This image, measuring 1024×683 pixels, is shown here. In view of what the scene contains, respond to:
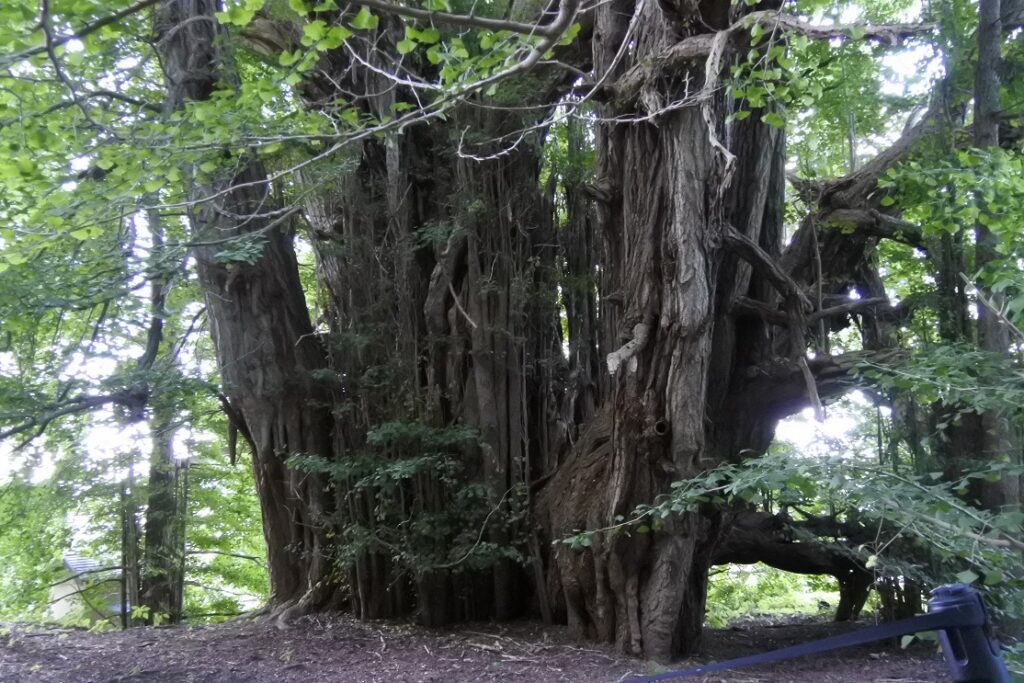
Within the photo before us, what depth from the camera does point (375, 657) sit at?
582 centimetres

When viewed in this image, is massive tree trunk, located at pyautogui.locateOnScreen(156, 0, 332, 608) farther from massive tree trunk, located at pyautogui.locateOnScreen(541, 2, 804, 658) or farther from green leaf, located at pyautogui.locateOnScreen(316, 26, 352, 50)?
green leaf, located at pyautogui.locateOnScreen(316, 26, 352, 50)

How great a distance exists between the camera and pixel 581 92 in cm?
620

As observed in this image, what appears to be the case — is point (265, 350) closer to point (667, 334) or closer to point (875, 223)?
point (667, 334)

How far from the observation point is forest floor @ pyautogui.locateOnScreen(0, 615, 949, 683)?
5203 mm

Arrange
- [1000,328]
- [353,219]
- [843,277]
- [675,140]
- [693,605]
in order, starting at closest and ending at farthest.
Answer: [1000,328] < [675,140] < [693,605] < [843,277] < [353,219]

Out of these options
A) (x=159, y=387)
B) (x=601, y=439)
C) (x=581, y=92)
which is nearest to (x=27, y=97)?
(x=159, y=387)

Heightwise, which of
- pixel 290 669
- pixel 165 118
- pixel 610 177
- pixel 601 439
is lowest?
pixel 290 669

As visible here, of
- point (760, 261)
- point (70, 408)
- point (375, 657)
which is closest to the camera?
point (760, 261)

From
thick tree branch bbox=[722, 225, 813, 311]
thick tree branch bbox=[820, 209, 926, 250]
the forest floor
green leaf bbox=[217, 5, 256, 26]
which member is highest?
green leaf bbox=[217, 5, 256, 26]

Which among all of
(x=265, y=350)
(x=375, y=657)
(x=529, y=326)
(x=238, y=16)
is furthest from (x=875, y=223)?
(x=265, y=350)

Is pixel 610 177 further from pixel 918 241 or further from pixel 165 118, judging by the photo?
pixel 165 118

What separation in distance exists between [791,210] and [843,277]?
36.0 inches

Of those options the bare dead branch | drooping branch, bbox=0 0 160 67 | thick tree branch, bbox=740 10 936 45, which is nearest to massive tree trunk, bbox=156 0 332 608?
drooping branch, bbox=0 0 160 67

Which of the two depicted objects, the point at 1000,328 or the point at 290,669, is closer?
the point at 1000,328
